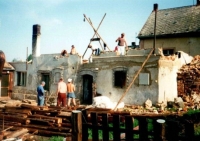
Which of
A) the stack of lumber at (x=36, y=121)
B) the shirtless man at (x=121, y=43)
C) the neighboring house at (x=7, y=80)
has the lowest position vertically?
the stack of lumber at (x=36, y=121)

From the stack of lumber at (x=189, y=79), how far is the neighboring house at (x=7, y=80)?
15.9 meters

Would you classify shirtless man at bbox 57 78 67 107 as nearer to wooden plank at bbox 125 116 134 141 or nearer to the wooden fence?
the wooden fence

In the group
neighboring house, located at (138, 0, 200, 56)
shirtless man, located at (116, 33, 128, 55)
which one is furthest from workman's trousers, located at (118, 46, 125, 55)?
neighboring house, located at (138, 0, 200, 56)

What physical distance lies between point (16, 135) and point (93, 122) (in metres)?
3.74

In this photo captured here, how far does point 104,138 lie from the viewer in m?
5.11

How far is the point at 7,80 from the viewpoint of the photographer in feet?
68.3

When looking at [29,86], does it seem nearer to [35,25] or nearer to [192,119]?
[35,25]

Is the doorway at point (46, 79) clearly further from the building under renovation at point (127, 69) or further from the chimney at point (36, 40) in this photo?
the chimney at point (36, 40)

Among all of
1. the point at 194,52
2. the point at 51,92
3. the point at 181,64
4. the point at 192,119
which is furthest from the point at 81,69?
the point at 194,52

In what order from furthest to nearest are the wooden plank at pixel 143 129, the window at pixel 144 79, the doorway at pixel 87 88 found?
the doorway at pixel 87 88, the window at pixel 144 79, the wooden plank at pixel 143 129

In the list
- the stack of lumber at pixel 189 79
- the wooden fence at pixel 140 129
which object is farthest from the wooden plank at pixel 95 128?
the stack of lumber at pixel 189 79

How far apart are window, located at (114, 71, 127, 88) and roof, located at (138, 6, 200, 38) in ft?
25.6

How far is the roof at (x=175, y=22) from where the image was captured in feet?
63.7

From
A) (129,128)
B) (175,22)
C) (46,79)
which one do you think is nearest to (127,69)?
(46,79)
